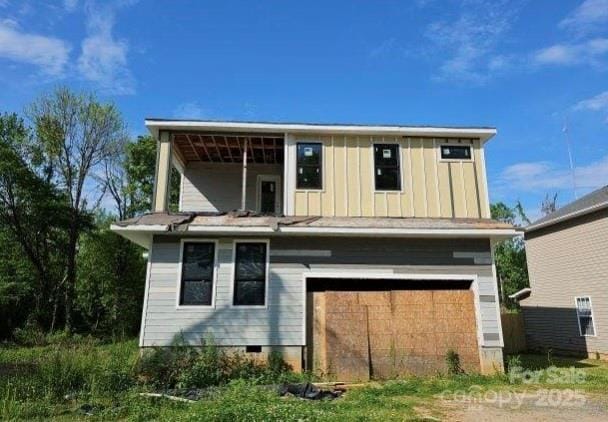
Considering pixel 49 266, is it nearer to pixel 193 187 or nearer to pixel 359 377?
pixel 193 187

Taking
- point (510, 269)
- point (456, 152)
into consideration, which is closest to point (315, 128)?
point (456, 152)

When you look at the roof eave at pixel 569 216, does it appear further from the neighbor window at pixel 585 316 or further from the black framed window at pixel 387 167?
the black framed window at pixel 387 167

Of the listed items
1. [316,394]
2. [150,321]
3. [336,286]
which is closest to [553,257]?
[336,286]

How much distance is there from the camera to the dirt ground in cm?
713

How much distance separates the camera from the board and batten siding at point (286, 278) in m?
10.6

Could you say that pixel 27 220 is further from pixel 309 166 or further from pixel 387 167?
pixel 387 167

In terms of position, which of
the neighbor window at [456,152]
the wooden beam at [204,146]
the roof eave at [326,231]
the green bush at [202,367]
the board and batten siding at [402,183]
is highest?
the wooden beam at [204,146]

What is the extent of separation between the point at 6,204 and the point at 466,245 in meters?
22.8

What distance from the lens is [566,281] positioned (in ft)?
56.9

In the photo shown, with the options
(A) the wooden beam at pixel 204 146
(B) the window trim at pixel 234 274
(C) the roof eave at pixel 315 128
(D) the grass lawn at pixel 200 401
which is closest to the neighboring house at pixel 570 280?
(D) the grass lawn at pixel 200 401

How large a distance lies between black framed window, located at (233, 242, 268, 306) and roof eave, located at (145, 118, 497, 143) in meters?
3.23

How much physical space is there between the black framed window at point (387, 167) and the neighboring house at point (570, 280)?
7.59 metres

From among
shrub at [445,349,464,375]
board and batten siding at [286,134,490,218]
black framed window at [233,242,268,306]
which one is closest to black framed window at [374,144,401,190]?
board and batten siding at [286,134,490,218]

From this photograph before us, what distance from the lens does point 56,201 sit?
24.1 m
